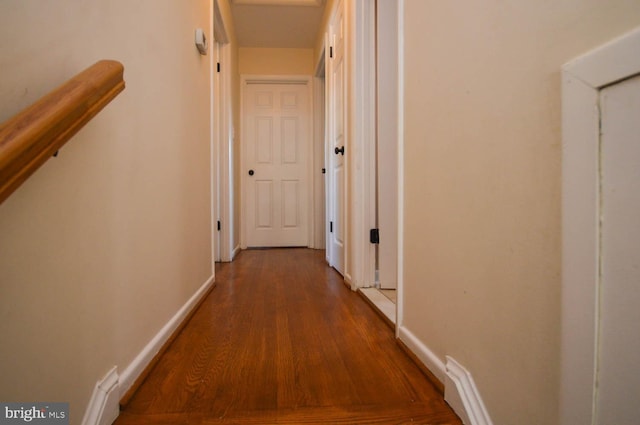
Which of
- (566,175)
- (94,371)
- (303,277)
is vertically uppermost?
(566,175)

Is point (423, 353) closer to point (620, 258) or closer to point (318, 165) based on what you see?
point (620, 258)

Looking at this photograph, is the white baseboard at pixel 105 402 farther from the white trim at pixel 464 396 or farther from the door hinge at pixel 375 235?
the door hinge at pixel 375 235

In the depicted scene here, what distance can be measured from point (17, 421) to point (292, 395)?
1.98 feet

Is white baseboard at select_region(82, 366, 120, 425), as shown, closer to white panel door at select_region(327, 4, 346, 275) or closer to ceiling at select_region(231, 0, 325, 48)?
white panel door at select_region(327, 4, 346, 275)

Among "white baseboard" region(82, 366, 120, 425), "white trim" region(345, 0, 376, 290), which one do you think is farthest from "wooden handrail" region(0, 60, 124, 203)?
"white trim" region(345, 0, 376, 290)

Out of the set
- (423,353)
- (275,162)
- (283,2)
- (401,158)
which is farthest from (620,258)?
(275,162)

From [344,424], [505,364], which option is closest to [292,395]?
[344,424]

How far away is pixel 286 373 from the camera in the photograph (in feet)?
3.58

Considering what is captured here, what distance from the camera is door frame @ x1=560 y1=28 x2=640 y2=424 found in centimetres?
48

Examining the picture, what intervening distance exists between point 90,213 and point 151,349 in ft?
1.86

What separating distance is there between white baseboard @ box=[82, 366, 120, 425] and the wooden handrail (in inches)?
21.8

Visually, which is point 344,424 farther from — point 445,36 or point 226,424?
point 445,36

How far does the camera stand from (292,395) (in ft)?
3.16

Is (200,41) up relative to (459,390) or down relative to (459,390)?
up
